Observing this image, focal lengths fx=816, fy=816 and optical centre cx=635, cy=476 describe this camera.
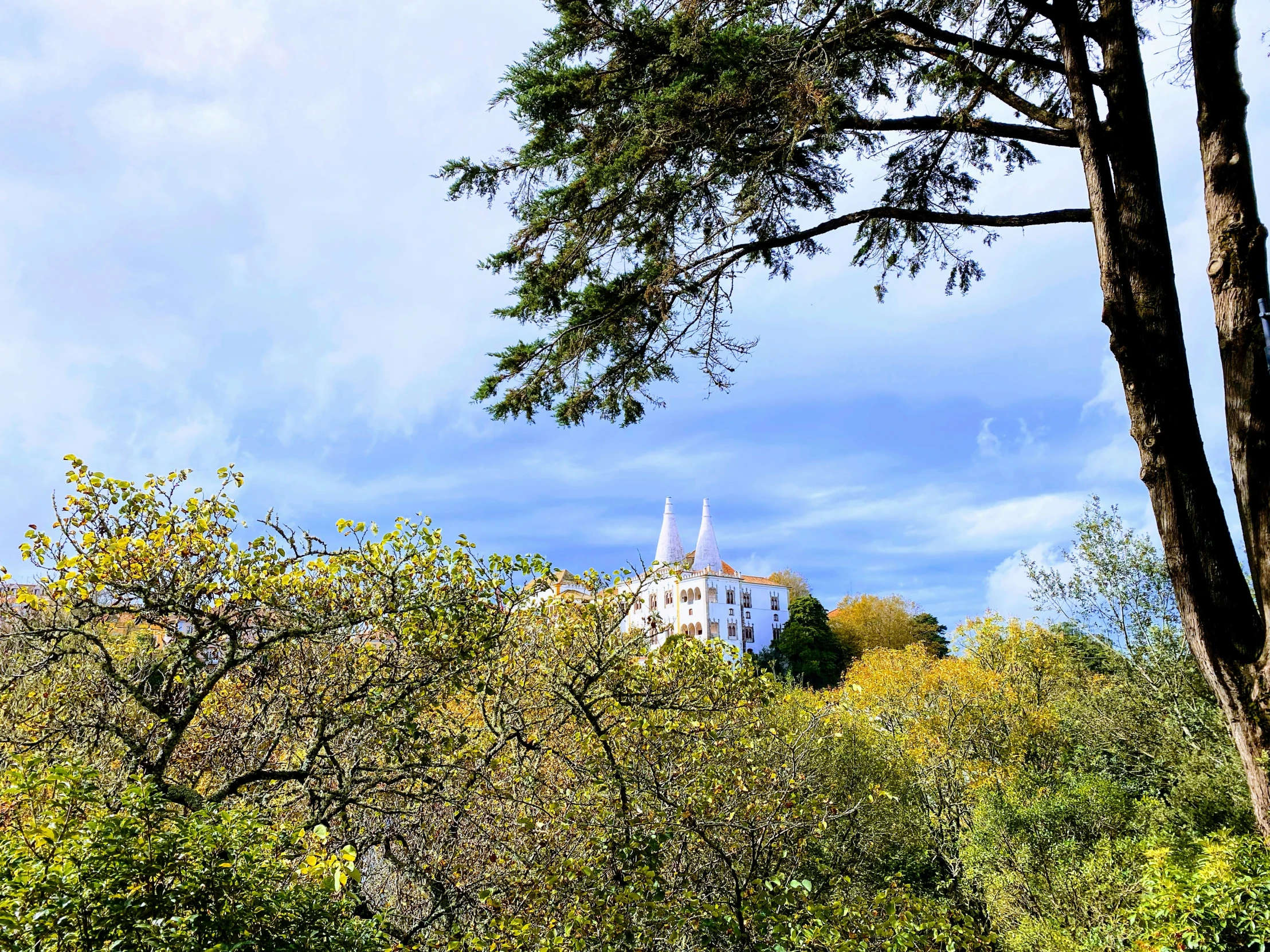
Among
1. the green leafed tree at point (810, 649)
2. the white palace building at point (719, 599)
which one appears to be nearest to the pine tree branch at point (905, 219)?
the green leafed tree at point (810, 649)

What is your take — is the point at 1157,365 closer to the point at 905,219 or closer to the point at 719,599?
the point at 905,219

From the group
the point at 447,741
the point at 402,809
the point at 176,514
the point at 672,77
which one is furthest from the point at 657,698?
the point at 672,77

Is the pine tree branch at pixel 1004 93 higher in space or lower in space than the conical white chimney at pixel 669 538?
lower

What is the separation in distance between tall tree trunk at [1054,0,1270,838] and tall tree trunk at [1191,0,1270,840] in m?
0.03

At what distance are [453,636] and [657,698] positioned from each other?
5.07 ft

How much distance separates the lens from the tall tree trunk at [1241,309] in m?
4.89

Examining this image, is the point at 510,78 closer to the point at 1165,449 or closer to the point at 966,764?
the point at 1165,449

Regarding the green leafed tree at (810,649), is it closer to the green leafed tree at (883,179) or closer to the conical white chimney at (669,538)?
the conical white chimney at (669,538)

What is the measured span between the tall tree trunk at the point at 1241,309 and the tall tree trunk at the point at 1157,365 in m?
0.03

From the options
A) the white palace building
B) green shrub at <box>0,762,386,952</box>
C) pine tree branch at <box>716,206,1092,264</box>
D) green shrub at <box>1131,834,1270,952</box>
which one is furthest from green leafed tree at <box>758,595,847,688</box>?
green shrub at <box>0,762,386,952</box>

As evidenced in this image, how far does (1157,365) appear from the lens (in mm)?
5324

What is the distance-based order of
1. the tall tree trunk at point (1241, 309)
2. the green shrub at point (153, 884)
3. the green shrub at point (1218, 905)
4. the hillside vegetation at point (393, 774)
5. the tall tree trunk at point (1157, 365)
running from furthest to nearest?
the green shrub at point (1218, 905) < the tall tree trunk at point (1157, 365) < the tall tree trunk at point (1241, 309) < the hillside vegetation at point (393, 774) < the green shrub at point (153, 884)

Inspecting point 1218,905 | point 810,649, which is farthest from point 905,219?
point 810,649

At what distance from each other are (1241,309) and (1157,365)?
564 mm
